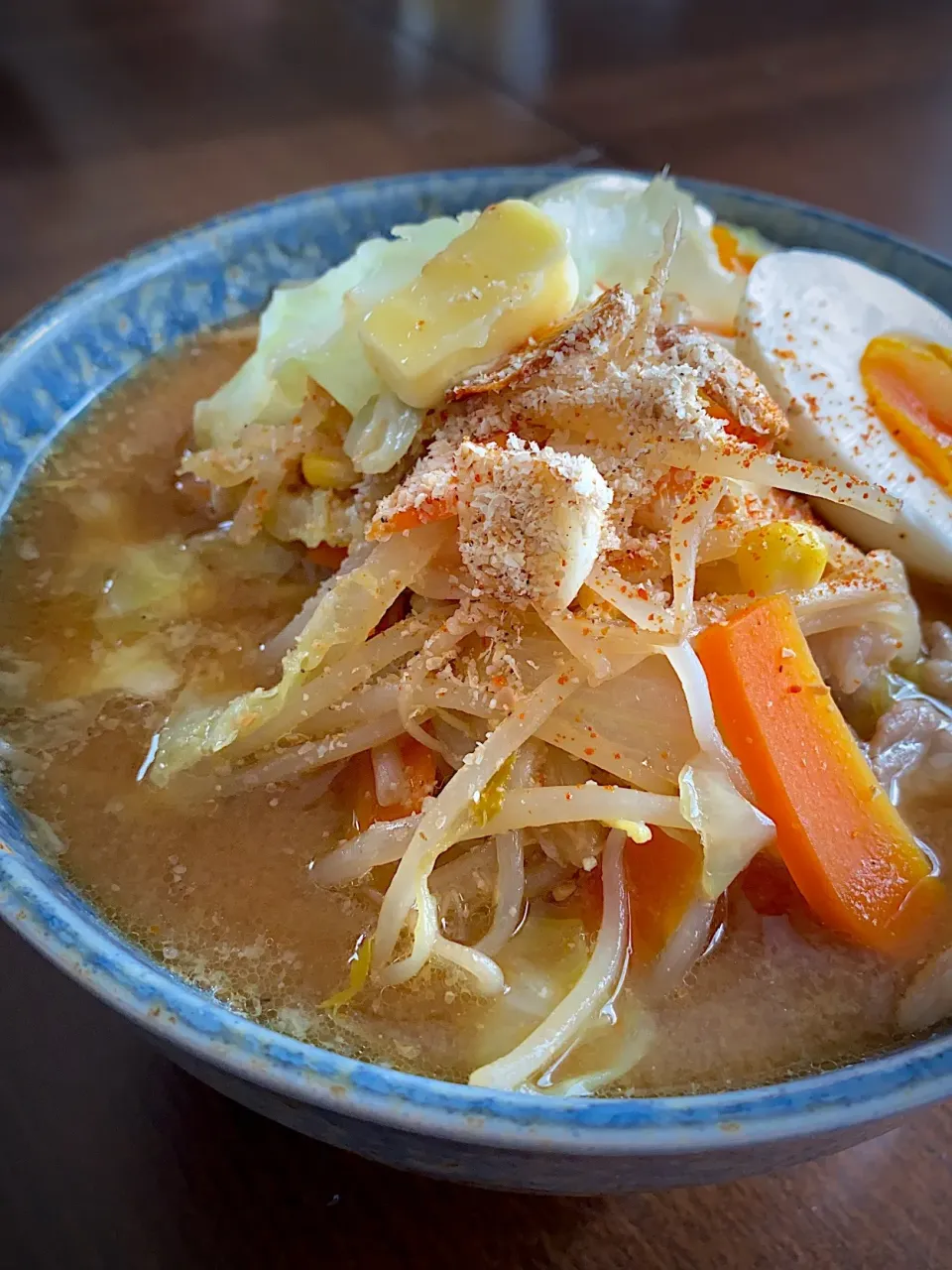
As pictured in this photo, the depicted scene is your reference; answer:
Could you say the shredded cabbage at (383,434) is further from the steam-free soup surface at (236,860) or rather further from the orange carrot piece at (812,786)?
the orange carrot piece at (812,786)

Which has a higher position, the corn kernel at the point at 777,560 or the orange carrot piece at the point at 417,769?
the corn kernel at the point at 777,560

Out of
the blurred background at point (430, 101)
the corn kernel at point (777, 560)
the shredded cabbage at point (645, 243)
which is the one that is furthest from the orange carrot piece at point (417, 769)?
the blurred background at point (430, 101)

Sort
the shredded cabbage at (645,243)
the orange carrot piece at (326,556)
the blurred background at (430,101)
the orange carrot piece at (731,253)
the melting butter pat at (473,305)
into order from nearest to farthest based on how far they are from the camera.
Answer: the melting butter pat at (473,305) < the orange carrot piece at (326,556) < the shredded cabbage at (645,243) < the orange carrot piece at (731,253) < the blurred background at (430,101)

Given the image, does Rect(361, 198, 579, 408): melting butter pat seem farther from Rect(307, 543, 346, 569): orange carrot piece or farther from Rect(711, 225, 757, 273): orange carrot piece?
Rect(711, 225, 757, 273): orange carrot piece

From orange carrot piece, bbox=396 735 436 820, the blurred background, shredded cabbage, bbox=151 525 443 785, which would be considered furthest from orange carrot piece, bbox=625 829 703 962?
the blurred background

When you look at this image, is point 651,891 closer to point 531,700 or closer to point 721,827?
point 721,827

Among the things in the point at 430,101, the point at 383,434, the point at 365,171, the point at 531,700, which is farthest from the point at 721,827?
the point at 430,101
